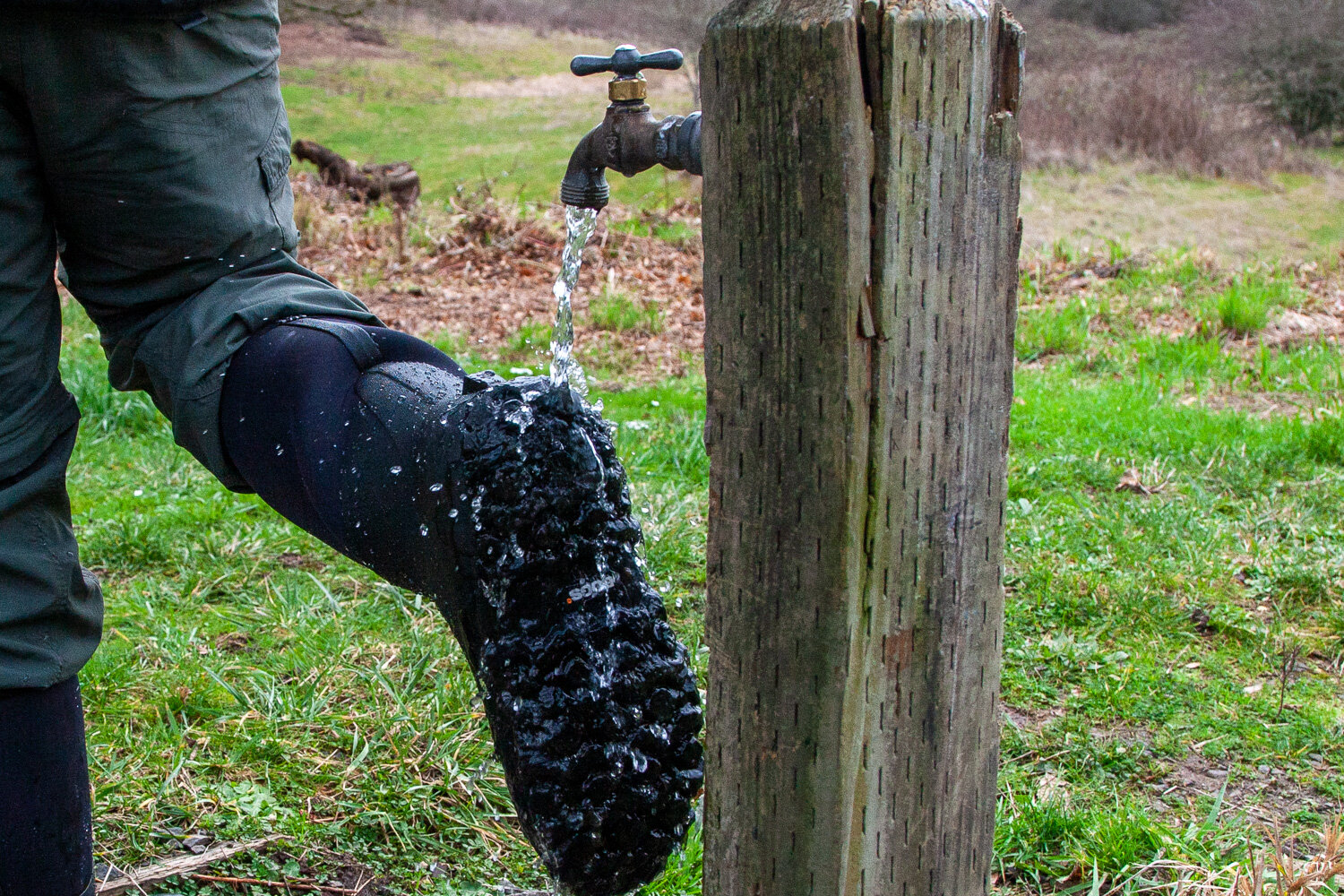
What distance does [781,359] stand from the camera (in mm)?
1211

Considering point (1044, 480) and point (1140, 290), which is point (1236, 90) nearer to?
point (1140, 290)

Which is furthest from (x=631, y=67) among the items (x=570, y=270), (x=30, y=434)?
(x=30, y=434)

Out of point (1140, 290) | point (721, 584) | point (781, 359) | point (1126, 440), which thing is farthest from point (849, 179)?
point (1140, 290)

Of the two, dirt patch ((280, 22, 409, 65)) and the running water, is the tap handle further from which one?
dirt patch ((280, 22, 409, 65))

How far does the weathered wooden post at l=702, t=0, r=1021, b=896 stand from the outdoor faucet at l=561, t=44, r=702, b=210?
0.63ft

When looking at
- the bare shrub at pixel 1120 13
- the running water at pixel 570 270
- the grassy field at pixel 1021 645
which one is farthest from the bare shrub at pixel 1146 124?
the running water at pixel 570 270

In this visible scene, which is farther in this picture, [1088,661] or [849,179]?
[1088,661]

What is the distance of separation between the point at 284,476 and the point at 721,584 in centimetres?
60

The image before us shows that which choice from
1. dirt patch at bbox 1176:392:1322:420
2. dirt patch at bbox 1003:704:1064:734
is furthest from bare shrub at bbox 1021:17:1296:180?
dirt patch at bbox 1003:704:1064:734

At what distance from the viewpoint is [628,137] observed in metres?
1.55

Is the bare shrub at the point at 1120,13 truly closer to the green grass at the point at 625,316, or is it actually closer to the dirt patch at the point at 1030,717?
the green grass at the point at 625,316

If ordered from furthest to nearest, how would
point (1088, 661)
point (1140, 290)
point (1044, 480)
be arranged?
point (1140, 290), point (1044, 480), point (1088, 661)

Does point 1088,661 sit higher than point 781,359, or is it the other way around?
point 781,359

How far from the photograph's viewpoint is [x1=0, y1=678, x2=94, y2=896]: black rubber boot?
1.65m
